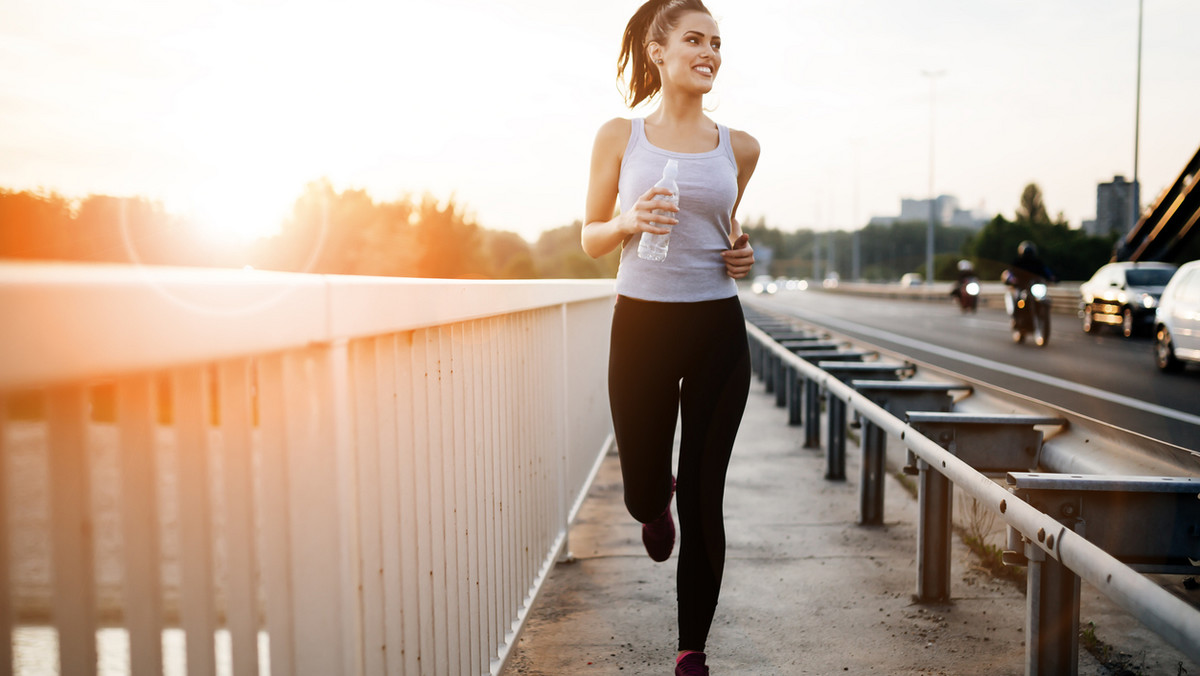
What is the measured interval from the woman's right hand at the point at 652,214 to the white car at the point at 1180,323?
12.2 metres

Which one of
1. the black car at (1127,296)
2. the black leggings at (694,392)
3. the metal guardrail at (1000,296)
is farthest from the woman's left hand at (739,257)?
the black car at (1127,296)

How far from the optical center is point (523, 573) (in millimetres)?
3342

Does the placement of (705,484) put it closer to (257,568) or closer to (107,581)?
(257,568)

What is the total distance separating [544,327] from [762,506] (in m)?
2.25

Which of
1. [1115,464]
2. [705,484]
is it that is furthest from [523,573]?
[1115,464]

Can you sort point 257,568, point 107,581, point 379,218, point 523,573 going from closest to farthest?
1. point 107,581
2. point 257,568
3. point 523,573
4. point 379,218

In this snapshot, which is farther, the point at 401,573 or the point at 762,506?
the point at 762,506

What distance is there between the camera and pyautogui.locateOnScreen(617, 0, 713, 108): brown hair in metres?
3.14

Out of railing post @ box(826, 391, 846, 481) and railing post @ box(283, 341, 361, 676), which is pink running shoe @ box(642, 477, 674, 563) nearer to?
railing post @ box(283, 341, 361, 676)

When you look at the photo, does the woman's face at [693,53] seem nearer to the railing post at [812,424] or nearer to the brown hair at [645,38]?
the brown hair at [645,38]

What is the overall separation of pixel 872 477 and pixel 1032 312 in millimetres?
15039

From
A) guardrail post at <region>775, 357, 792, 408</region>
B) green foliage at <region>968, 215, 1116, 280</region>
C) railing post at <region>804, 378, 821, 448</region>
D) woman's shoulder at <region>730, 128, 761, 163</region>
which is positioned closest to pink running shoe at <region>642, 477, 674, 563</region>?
woman's shoulder at <region>730, 128, 761, 163</region>

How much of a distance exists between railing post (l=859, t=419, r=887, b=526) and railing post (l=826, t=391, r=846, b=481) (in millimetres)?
1019

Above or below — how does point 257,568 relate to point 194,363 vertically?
below
